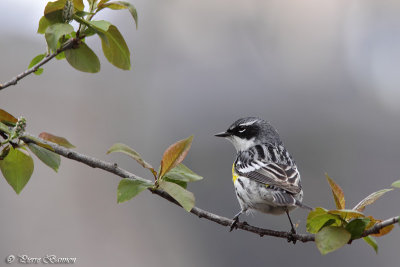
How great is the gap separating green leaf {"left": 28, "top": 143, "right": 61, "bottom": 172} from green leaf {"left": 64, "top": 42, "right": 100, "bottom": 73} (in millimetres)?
366

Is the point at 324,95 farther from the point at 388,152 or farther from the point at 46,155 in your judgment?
the point at 46,155

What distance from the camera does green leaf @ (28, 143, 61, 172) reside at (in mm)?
1705

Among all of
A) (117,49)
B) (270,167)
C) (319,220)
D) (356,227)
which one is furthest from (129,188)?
(270,167)

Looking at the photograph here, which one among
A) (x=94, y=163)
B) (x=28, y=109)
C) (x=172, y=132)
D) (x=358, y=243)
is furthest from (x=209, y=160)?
(x=94, y=163)

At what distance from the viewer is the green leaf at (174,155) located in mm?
1813

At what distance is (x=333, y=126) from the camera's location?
7934 millimetres

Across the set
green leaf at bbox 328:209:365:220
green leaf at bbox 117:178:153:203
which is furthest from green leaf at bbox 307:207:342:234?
green leaf at bbox 117:178:153:203

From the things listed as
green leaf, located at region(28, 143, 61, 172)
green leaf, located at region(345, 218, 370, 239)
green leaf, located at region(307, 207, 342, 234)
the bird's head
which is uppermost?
the bird's head

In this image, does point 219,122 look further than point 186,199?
Yes

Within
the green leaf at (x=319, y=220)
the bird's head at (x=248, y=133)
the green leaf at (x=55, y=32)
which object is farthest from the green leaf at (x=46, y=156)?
the bird's head at (x=248, y=133)

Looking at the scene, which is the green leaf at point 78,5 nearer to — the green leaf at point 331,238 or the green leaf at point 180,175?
the green leaf at point 180,175

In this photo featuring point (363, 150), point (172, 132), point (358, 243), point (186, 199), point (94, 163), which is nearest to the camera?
point (186, 199)

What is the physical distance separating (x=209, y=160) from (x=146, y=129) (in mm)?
2812

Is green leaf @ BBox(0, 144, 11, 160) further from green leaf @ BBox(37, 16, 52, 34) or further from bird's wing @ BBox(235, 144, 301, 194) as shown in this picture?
bird's wing @ BBox(235, 144, 301, 194)
